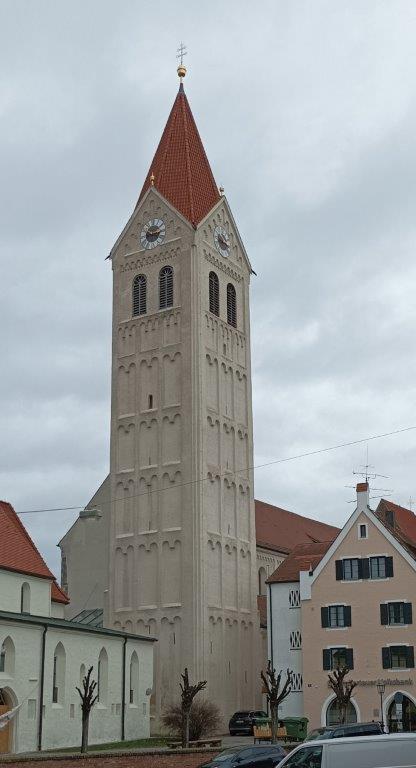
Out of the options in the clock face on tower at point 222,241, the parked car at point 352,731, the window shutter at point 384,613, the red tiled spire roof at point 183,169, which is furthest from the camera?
the clock face on tower at point 222,241

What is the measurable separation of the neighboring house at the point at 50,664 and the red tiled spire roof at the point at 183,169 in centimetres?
2843

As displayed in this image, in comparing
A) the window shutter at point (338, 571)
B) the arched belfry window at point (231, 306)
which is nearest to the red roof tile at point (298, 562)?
the window shutter at point (338, 571)

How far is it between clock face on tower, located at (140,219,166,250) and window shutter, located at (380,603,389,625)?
101 feet

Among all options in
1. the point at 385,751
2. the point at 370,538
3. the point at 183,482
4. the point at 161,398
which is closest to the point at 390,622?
the point at 370,538

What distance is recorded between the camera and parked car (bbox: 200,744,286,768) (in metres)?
31.2

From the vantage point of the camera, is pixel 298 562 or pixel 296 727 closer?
pixel 296 727

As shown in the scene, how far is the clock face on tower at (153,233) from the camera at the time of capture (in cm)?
7550

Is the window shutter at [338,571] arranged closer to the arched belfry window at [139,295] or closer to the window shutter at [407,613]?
the window shutter at [407,613]

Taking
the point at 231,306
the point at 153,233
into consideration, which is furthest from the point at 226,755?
the point at 153,233

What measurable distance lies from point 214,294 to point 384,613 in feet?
87.1

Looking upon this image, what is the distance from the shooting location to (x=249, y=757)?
106ft

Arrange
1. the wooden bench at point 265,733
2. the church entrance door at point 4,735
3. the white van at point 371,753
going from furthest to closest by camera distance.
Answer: the wooden bench at point 265,733
the church entrance door at point 4,735
the white van at point 371,753

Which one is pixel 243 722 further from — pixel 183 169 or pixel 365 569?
pixel 183 169

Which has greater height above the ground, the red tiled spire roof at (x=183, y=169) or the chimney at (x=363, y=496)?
the red tiled spire roof at (x=183, y=169)
